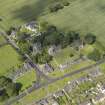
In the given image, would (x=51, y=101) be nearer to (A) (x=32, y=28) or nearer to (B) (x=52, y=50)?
(B) (x=52, y=50)

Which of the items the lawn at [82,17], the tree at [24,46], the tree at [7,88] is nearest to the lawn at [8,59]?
the tree at [24,46]

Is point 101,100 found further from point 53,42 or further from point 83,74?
point 53,42

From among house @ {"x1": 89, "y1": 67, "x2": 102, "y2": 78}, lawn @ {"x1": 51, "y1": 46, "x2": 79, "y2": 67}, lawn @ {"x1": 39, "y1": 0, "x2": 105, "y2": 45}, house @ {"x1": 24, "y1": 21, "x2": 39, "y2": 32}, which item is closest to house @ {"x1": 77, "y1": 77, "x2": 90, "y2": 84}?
house @ {"x1": 89, "y1": 67, "x2": 102, "y2": 78}

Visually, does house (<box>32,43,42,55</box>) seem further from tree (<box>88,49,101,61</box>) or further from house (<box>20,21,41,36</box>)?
tree (<box>88,49,101,61</box>)

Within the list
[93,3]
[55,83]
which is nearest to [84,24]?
[93,3]

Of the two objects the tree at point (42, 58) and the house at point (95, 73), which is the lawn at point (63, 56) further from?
the house at point (95, 73)

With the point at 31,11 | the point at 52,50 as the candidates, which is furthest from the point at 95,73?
the point at 31,11
